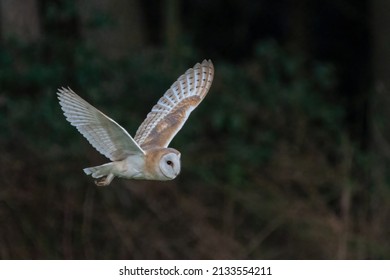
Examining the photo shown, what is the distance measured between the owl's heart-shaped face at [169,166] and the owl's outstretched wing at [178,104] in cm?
42

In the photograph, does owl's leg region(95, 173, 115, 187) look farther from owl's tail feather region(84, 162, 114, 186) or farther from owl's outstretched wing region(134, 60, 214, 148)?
owl's outstretched wing region(134, 60, 214, 148)

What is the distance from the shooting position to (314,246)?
22.2ft

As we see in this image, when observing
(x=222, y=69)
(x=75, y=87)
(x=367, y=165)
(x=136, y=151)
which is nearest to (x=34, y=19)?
(x=75, y=87)

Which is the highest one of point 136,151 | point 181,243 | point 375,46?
point 375,46

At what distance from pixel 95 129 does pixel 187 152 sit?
4.26 meters

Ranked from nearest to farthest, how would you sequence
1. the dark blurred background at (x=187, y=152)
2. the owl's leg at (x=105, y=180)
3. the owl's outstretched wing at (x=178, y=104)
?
the owl's leg at (x=105, y=180) → the owl's outstretched wing at (x=178, y=104) → the dark blurred background at (x=187, y=152)

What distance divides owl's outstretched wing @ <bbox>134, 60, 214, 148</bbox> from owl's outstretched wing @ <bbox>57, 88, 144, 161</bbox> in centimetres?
41

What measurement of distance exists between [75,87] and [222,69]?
42.0 inches

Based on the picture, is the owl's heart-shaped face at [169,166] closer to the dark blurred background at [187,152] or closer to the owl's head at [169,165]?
the owl's head at [169,165]

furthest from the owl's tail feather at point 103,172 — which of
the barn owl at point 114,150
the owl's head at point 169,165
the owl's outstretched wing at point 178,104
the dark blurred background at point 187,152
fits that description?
the dark blurred background at point 187,152

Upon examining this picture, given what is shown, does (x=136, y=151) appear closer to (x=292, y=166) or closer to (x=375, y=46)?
(x=292, y=166)

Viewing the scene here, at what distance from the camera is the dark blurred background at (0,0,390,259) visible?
6207 mm

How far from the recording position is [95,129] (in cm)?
284

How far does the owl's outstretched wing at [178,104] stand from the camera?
131 inches
